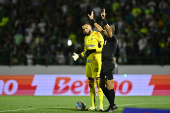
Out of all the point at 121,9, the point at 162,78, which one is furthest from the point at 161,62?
the point at 121,9

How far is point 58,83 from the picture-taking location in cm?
1736

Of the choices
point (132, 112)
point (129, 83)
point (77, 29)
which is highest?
point (77, 29)

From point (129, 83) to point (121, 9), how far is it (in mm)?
6416

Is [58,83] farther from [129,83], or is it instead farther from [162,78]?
[162,78]

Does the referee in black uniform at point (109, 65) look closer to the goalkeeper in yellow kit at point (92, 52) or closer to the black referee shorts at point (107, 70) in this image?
the black referee shorts at point (107, 70)

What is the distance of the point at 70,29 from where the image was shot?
21.8 m

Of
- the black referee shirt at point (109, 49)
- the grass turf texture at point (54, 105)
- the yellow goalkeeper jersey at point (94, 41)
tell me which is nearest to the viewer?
the black referee shirt at point (109, 49)

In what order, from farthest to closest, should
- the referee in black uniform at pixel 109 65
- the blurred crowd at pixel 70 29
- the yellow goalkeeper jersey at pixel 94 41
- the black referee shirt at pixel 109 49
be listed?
the blurred crowd at pixel 70 29 < the yellow goalkeeper jersey at pixel 94 41 < the black referee shirt at pixel 109 49 < the referee in black uniform at pixel 109 65

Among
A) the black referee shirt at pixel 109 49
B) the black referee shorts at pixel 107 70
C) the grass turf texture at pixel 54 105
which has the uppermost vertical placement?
the black referee shirt at pixel 109 49

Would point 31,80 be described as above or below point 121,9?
below

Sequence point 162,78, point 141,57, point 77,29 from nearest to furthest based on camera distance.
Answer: point 162,78, point 141,57, point 77,29

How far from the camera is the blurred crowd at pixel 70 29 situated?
19938 millimetres

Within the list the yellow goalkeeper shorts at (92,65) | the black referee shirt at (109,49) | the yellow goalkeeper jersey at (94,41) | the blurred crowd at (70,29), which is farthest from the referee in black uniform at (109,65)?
the blurred crowd at (70,29)

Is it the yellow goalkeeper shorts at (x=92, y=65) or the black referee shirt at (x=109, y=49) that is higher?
the black referee shirt at (x=109, y=49)
